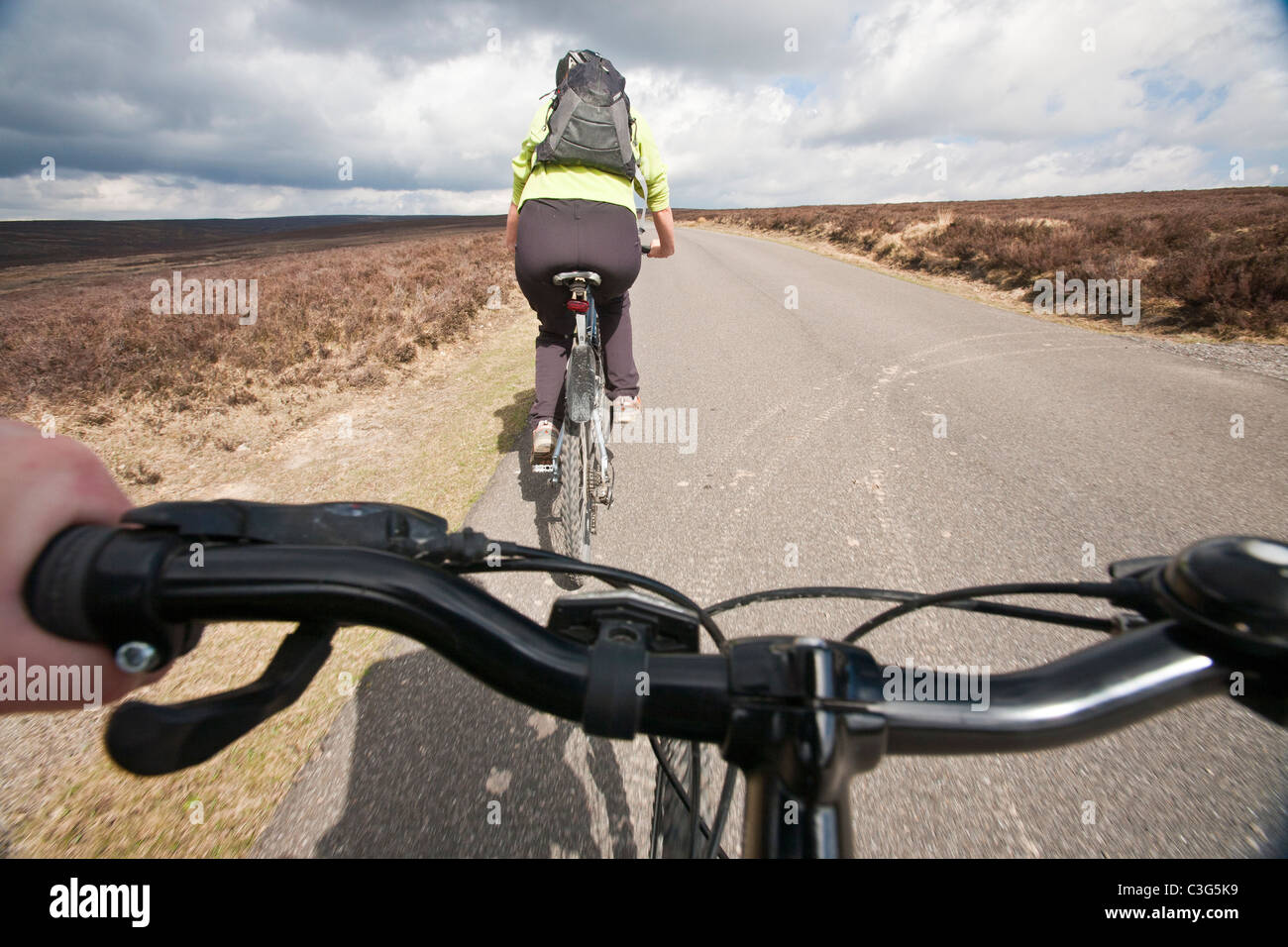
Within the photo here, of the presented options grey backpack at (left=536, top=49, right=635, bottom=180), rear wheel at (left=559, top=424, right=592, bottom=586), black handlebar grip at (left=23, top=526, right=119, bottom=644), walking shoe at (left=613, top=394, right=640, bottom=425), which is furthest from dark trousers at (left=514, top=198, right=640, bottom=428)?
black handlebar grip at (left=23, top=526, right=119, bottom=644)

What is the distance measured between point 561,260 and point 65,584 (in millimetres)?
2578

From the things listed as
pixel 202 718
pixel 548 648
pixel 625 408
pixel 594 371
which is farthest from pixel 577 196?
pixel 202 718

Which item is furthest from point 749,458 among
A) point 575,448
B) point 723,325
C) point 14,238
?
point 14,238

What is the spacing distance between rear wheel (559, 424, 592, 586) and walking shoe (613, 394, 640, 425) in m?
0.64

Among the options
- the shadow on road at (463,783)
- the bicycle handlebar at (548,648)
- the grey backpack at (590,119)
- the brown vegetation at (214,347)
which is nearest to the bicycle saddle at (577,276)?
the grey backpack at (590,119)

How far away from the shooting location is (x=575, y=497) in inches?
112

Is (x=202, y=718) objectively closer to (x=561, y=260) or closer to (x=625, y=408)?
(x=561, y=260)

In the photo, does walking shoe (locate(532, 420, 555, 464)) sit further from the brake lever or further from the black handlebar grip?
the black handlebar grip

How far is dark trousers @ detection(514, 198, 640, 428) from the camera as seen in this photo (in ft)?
9.27

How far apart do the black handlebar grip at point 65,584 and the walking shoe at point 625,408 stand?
2992 millimetres

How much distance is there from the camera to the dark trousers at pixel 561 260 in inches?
111

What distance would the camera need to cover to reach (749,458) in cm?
436

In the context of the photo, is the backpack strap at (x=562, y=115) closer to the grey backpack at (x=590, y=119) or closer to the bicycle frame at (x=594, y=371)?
the grey backpack at (x=590, y=119)
